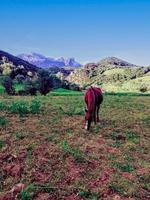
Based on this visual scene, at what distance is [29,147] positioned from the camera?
16.0 m

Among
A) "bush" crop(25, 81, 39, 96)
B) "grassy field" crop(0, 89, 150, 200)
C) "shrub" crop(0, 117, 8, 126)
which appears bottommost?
"grassy field" crop(0, 89, 150, 200)

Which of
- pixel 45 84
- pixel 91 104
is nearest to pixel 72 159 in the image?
pixel 91 104

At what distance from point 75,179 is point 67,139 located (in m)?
4.53

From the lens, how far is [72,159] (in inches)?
586

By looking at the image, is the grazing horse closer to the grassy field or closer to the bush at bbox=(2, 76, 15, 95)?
the grassy field

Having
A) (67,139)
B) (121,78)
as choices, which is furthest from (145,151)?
(121,78)

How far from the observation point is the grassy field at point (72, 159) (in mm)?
12653

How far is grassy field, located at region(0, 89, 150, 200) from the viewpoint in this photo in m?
12.7

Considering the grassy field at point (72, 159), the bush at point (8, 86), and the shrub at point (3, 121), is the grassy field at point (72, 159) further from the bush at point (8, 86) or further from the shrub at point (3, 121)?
the bush at point (8, 86)

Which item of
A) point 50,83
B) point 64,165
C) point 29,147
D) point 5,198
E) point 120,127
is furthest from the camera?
point 50,83

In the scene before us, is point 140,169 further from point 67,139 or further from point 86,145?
point 67,139

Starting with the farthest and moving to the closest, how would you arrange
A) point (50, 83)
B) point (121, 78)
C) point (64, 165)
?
1. point (121, 78)
2. point (50, 83)
3. point (64, 165)

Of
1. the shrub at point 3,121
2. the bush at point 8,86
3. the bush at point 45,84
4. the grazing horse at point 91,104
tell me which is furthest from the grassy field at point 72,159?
the bush at point 8,86

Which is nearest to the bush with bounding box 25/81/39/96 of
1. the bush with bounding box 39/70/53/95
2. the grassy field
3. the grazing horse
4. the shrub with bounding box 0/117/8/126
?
the bush with bounding box 39/70/53/95
